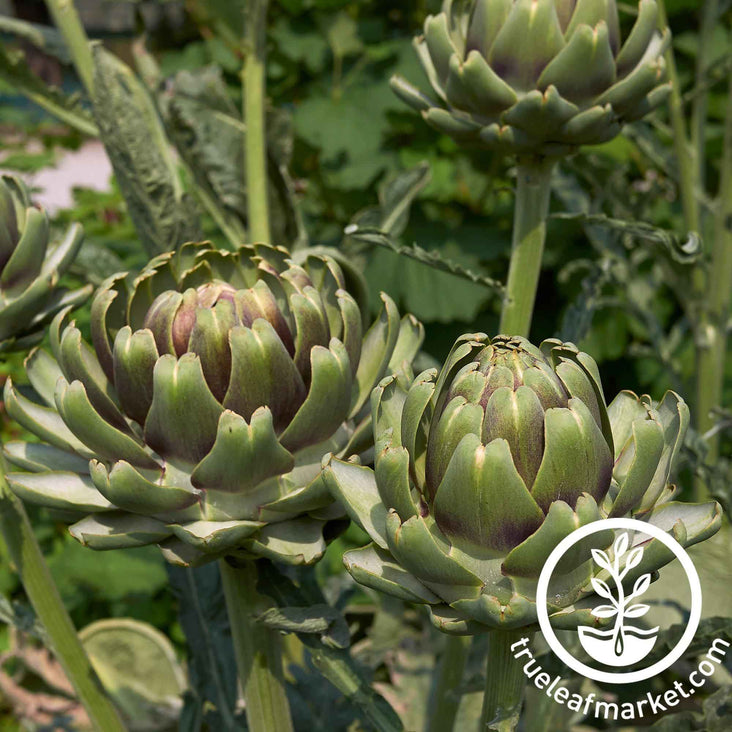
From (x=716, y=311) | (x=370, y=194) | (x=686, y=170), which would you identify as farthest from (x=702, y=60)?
(x=370, y=194)

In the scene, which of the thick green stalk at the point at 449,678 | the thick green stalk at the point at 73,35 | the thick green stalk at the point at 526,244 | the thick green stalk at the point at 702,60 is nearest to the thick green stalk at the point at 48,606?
the thick green stalk at the point at 449,678

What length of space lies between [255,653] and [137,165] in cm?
44

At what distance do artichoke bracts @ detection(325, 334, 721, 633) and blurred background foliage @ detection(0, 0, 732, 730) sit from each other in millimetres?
458

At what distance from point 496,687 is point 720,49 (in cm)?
141

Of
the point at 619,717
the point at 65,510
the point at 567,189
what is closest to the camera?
the point at 65,510

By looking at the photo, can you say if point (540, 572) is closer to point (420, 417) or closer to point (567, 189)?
point (420, 417)

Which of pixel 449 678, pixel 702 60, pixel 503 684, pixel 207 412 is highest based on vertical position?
pixel 702 60

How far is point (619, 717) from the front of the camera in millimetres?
784

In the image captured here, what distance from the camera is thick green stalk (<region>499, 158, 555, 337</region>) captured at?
63 cm

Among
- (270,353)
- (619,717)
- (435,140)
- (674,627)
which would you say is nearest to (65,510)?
(270,353)

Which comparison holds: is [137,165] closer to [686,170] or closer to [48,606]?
[48,606]

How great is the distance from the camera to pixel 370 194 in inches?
63.0

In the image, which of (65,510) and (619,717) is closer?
(65,510)

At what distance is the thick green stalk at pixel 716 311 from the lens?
42.8 inches
